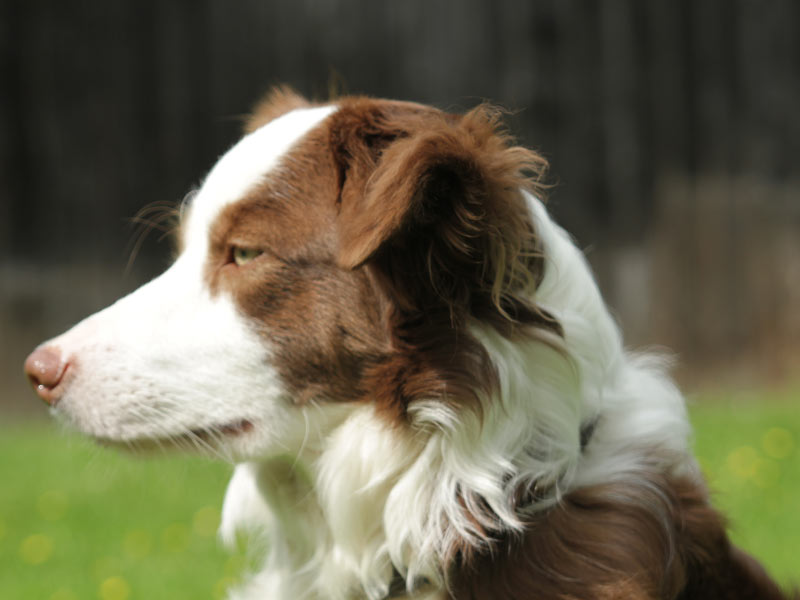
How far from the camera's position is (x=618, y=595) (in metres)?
2.49

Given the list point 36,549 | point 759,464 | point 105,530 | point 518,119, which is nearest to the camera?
point 36,549

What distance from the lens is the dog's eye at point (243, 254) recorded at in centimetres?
265

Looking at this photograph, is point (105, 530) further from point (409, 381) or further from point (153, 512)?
point (409, 381)

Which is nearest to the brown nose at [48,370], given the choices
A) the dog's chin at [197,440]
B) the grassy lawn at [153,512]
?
the dog's chin at [197,440]

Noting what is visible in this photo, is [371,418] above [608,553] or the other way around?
above

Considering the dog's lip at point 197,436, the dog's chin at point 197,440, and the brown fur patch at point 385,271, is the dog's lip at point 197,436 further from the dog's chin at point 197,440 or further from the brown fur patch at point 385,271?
the brown fur patch at point 385,271

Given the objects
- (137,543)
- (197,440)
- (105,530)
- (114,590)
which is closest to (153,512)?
(105,530)

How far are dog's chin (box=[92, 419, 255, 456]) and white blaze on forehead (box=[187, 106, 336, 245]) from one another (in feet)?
1.69

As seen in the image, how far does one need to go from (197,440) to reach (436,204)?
2.85 ft

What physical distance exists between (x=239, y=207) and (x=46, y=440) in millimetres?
5768

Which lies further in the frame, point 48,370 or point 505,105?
point 505,105

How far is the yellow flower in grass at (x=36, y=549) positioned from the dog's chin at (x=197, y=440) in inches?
108

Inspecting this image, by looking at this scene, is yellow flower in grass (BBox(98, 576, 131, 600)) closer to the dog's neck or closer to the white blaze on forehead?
the dog's neck

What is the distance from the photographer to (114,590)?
4.48m
